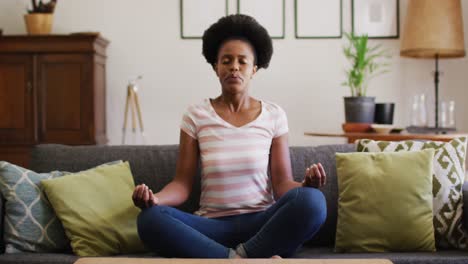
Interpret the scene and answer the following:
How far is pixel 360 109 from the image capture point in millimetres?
3799

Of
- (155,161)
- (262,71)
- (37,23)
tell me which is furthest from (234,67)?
(37,23)

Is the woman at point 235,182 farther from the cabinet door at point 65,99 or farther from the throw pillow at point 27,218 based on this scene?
the cabinet door at point 65,99

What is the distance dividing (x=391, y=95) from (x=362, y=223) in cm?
254

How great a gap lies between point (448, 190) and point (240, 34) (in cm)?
96

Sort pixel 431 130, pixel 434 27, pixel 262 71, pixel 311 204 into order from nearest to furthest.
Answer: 1. pixel 311 204
2. pixel 431 130
3. pixel 434 27
4. pixel 262 71

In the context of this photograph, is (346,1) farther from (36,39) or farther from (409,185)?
(409,185)

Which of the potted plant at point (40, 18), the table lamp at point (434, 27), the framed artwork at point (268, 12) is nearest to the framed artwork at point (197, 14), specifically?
the framed artwork at point (268, 12)

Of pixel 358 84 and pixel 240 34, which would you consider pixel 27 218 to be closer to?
pixel 240 34

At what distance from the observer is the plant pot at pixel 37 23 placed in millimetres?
4180

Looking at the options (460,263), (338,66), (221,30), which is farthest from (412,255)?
(338,66)

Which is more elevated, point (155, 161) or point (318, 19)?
point (318, 19)

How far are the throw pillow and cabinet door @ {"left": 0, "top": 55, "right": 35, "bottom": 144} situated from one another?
7.02 ft

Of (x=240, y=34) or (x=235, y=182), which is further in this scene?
(x=240, y=34)

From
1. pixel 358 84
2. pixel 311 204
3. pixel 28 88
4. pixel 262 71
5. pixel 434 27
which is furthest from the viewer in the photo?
pixel 262 71
